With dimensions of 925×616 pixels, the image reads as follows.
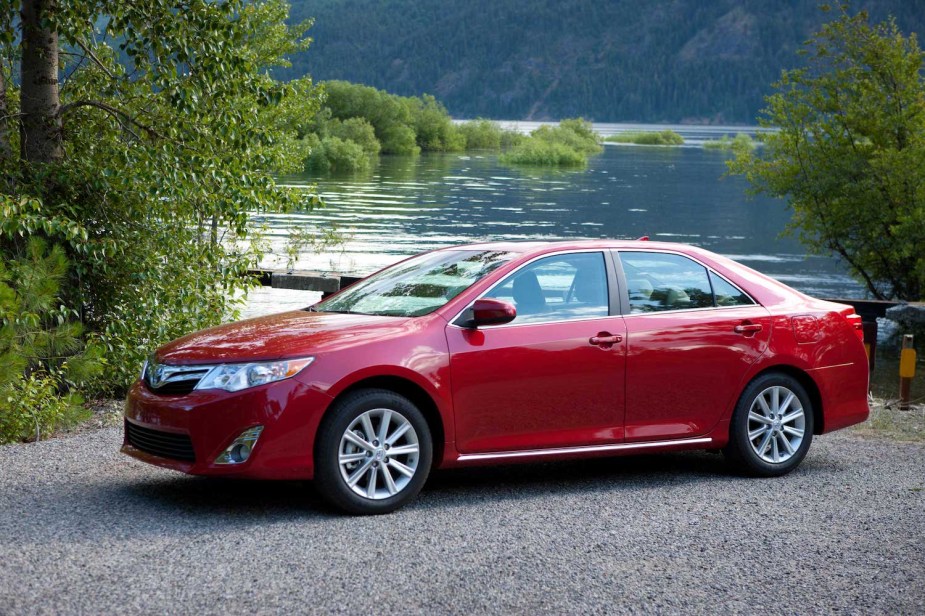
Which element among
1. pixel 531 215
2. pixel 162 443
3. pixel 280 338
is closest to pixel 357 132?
pixel 531 215

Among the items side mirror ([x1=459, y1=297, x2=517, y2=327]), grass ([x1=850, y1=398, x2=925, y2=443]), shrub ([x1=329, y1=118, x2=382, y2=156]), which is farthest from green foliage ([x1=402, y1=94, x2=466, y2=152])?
side mirror ([x1=459, y1=297, x2=517, y2=327])

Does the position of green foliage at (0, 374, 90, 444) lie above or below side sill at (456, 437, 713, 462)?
below

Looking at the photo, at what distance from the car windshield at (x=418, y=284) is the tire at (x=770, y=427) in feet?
6.32

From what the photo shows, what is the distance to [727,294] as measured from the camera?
311 inches

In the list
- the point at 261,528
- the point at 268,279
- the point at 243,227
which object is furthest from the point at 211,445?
the point at 268,279

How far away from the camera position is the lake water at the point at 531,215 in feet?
128

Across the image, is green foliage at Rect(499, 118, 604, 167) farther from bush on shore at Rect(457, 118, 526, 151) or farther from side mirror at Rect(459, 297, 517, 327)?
side mirror at Rect(459, 297, 517, 327)

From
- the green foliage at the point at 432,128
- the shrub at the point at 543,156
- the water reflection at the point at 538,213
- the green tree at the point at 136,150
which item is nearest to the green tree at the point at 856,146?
the water reflection at the point at 538,213

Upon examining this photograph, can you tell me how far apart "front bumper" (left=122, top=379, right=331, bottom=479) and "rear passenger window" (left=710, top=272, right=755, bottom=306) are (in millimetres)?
2917

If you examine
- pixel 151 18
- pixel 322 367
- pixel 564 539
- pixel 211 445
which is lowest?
pixel 564 539

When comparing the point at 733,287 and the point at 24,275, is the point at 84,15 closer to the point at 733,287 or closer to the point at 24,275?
the point at 24,275

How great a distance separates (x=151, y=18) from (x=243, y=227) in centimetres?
225

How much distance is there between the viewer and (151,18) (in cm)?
1137

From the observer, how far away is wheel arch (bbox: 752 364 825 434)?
792 cm
